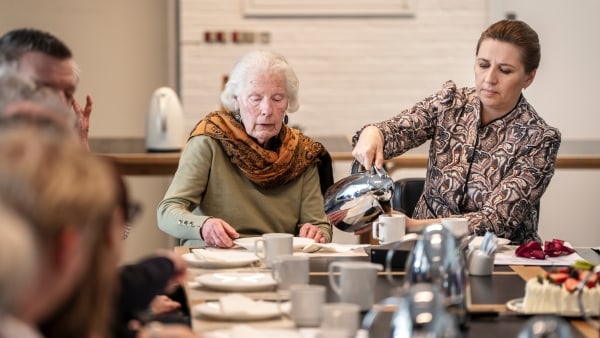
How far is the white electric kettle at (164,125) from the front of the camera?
17.6 ft

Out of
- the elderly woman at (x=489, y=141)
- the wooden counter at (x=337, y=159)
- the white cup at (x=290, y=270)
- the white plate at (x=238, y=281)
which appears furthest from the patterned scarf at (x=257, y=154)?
the wooden counter at (x=337, y=159)

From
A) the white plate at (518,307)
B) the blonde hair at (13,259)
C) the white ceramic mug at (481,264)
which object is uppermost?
the blonde hair at (13,259)

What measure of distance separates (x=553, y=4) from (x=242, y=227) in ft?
10.1

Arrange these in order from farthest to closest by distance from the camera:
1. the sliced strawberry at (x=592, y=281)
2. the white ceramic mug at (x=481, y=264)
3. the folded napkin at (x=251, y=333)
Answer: the white ceramic mug at (x=481, y=264) → the sliced strawberry at (x=592, y=281) → the folded napkin at (x=251, y=333)

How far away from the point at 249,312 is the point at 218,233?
0.95 m

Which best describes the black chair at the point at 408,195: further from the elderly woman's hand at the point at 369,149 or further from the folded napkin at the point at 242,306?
the folded napkin at the point at 242,306

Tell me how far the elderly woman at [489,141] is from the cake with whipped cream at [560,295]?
1113mm

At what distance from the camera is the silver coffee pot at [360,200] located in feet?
9.82

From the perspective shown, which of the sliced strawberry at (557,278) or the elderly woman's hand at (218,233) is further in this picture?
the elderly woman's hand at (218,233)

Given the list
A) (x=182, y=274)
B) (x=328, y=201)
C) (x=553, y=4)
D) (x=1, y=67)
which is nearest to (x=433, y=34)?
(x=553, y=4)

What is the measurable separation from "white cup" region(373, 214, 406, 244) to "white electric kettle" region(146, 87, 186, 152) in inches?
100

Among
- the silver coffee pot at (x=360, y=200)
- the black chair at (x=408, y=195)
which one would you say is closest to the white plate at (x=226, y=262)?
the silver coffee pot at (x=360, y=200)

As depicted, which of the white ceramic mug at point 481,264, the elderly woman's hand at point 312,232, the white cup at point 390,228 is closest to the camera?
the white ceramic mug at point 481,264

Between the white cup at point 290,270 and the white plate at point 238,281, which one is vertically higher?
the white cup at point 290,270
